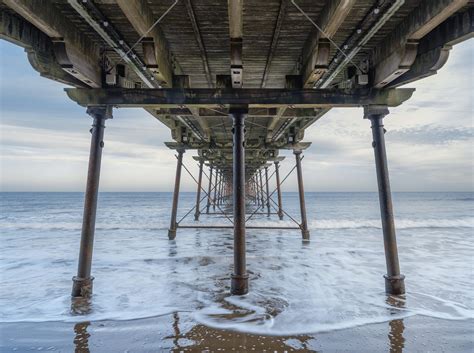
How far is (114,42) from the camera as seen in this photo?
3.71 meters

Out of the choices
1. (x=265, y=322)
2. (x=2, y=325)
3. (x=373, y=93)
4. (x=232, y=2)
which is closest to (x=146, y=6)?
(x=232, y=2)

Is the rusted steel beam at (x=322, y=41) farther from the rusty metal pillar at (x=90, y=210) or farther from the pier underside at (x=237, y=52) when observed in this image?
the rusty metal pillar at (x=90, y=210)

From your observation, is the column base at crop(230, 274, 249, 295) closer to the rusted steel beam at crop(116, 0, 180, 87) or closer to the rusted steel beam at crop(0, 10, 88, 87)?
the rusted steel beam at crop(116, 0, 180, 87)

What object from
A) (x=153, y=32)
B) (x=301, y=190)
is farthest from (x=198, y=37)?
(x=301, y=190)

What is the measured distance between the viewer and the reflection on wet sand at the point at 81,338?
3.21m

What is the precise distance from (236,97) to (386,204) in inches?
118

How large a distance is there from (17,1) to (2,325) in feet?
13.2

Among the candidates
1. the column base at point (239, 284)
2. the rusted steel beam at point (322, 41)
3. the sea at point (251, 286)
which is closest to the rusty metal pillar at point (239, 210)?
the column base at point (239, 284)

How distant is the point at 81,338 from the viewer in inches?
136

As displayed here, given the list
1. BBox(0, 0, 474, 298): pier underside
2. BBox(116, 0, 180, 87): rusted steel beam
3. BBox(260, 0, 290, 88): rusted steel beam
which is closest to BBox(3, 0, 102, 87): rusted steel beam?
BBox(0, 0, 474, 298): pier underside

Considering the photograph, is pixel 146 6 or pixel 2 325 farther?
pixel 2 325

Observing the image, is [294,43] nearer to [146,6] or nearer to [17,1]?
[146,6]

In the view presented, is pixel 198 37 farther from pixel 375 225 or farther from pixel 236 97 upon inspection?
pixel 375 225

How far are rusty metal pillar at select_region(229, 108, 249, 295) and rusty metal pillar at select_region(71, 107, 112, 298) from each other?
2.18m
